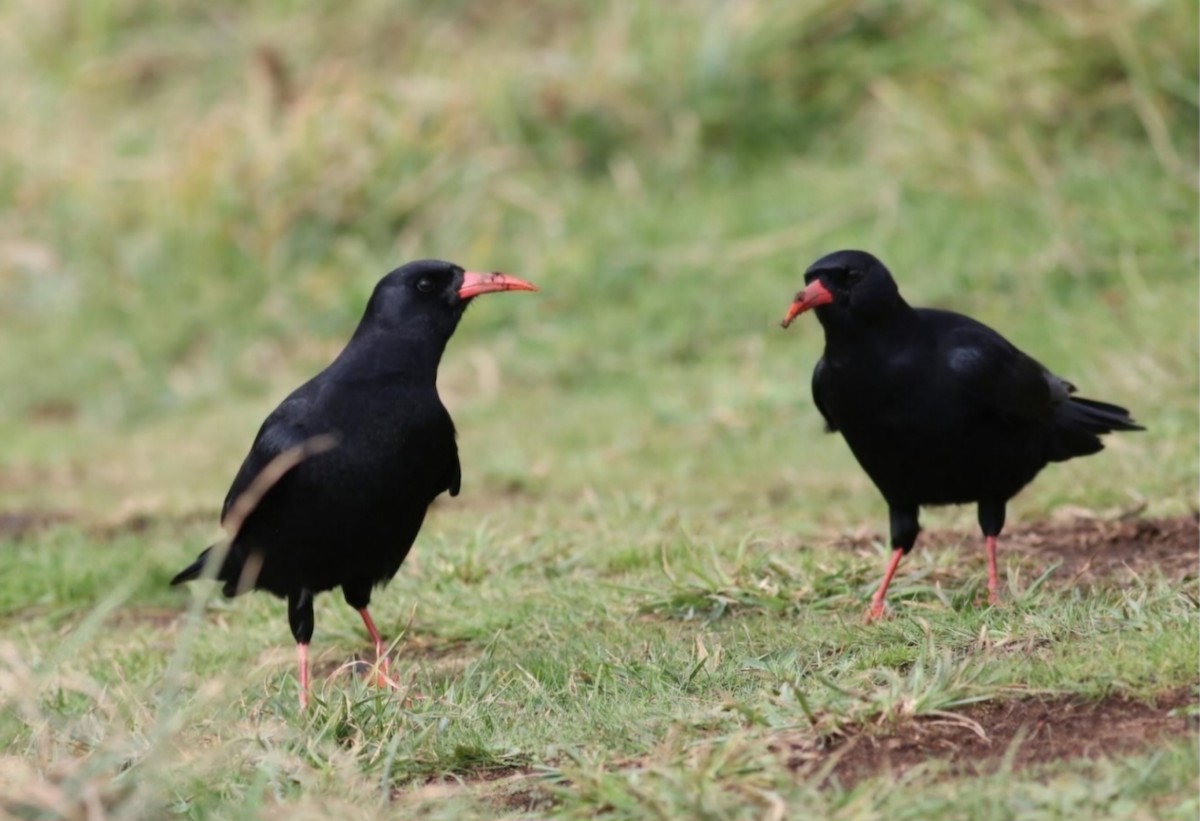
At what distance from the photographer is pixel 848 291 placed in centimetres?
550

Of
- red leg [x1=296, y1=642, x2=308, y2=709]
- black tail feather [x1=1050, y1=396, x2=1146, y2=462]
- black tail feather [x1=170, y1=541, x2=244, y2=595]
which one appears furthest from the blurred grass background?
red leg [x1=296, y1=642, x2=308, y2=709]

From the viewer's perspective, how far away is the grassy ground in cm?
408

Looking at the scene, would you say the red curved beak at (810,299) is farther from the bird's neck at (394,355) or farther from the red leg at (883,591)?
the bird's neck at (394,355)

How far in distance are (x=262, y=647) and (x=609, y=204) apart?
6.54m

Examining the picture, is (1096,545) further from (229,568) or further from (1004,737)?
(229,568)

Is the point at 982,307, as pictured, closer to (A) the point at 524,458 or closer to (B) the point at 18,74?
(A) the point at 524,458

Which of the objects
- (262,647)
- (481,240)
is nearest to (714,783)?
(262,647)

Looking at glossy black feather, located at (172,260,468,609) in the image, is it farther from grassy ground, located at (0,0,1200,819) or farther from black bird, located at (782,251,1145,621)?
black bird, located at (782,251,1145,621)

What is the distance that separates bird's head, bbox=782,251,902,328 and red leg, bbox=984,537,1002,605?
784 mm

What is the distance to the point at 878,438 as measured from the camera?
17.9ft

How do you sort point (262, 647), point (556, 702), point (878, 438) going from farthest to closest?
1. point (262, 647)
2. point (878, 438)
3. point (556, 702)

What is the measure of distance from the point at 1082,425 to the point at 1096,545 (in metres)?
0.47

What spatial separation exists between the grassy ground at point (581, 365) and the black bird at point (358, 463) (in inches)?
13.1

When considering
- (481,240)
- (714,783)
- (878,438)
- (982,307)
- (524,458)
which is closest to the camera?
(714,783)
